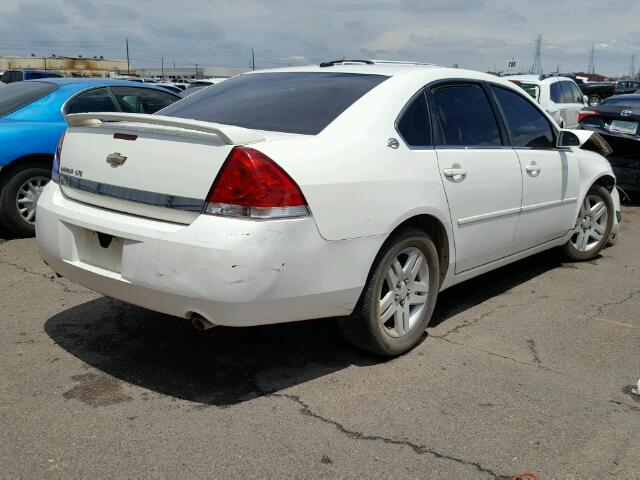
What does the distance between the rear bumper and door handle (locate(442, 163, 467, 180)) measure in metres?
0.78

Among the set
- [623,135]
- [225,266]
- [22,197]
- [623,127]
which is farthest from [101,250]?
[623,127]

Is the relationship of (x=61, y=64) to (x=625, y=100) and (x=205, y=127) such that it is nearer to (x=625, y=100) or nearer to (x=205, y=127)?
(x=625, y=100)

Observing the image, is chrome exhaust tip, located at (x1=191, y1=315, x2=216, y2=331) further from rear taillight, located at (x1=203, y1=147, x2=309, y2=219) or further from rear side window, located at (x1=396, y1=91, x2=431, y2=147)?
rear side window, located at (x1=396, y1=91, x2=431, y2=147)

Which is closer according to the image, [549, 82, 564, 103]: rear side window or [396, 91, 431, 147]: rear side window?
[396, 91, 431, 147]: rear side window

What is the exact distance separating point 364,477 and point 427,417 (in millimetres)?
603

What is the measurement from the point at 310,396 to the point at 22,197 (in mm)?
4234

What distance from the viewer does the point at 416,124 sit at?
3902mm

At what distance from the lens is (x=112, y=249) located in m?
3.32

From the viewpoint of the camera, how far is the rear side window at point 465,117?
4156 millimetres

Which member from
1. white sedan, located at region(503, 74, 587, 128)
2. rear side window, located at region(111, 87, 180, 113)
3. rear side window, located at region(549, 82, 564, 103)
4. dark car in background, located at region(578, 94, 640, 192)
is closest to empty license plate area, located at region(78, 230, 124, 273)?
rear side window, located at region(111, 87, 180, 113)

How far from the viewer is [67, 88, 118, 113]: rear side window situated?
682 centimetres

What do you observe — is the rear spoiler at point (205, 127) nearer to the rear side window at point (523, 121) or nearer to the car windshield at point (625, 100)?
the rear side window at point (523, 121)

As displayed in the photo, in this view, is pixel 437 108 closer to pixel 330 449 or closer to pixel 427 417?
pixel 427 417

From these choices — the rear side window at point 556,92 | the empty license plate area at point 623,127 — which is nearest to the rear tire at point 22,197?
the empty license plate area at point 623,127
